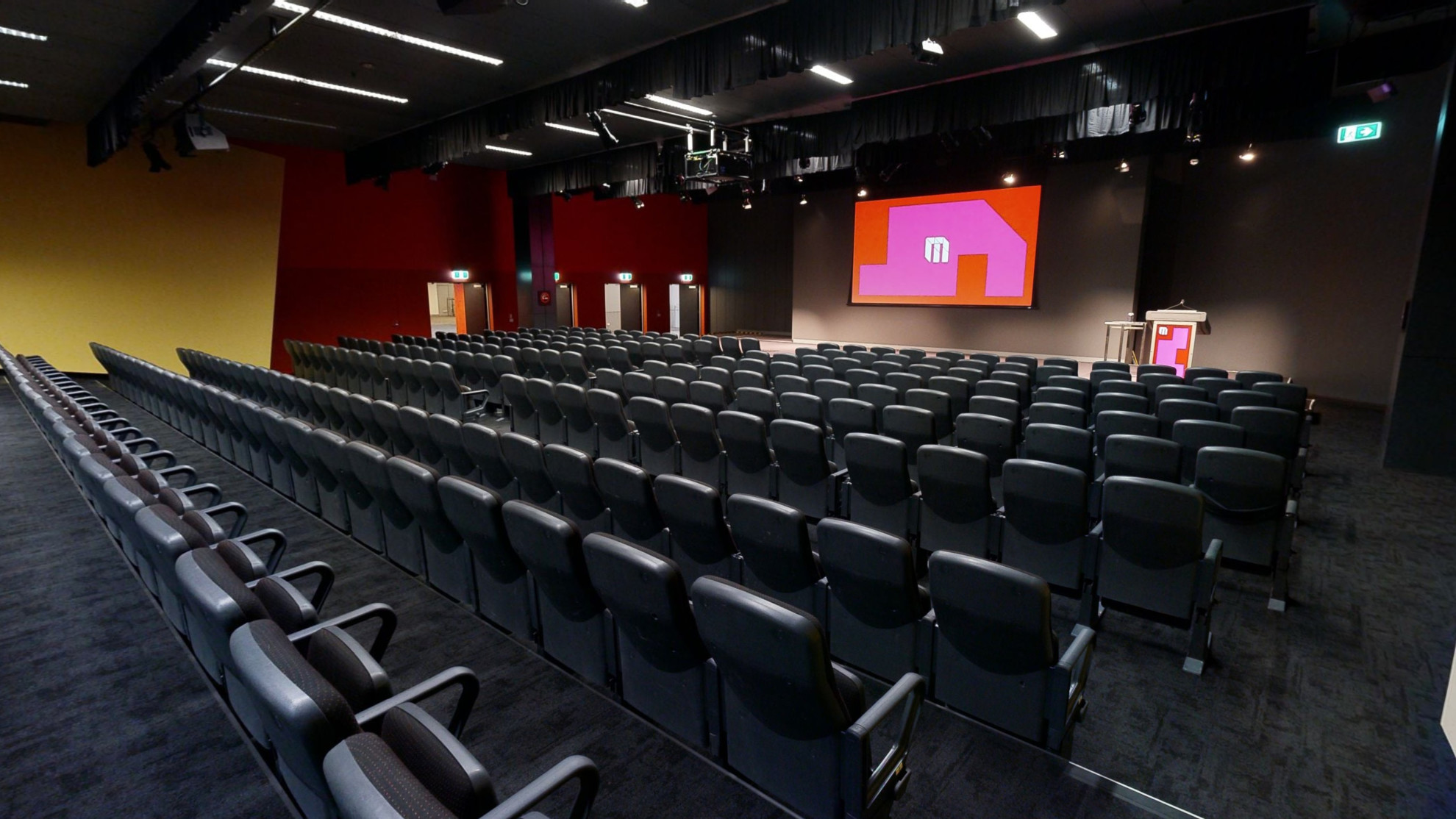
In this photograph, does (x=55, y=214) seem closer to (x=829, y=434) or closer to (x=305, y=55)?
(x=305, y=55)

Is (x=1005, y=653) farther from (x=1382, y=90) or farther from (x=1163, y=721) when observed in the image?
(x=1382, y=90)

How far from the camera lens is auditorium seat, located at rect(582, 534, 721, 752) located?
2.08 metres

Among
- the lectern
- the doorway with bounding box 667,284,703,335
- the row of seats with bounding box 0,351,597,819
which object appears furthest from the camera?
the doorway with bounding box 667,284,703,335

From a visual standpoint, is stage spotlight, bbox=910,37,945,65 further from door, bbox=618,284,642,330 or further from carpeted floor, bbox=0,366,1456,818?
door, bbox=618,284,642,330

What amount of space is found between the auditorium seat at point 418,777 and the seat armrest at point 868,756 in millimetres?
704

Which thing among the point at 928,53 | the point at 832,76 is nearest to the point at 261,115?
the point at 832,76

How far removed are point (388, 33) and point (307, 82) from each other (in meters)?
2.85

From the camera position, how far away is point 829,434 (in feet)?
19.7

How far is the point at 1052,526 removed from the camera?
3406 mm

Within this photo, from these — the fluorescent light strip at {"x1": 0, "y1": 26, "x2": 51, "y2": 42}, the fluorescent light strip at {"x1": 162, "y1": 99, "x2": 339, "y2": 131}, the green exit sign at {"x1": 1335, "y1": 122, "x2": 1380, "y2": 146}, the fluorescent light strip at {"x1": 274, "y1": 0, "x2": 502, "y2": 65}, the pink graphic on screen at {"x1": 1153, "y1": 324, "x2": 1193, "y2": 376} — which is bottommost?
the pink graphic on screen at {"x1": 1153, "y1": 324, "x2": 1193, "y2": 376}

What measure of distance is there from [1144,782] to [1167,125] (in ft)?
29.6

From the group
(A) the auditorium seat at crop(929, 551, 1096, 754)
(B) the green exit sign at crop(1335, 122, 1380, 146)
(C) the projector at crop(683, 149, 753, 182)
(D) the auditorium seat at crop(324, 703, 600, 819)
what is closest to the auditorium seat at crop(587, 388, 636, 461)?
(A) the auditorium seat at crop(929, 551, 1096, 754)

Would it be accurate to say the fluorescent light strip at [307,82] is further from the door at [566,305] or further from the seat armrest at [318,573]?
the door at [566,305]

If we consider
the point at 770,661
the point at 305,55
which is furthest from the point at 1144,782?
the point at 305,55
